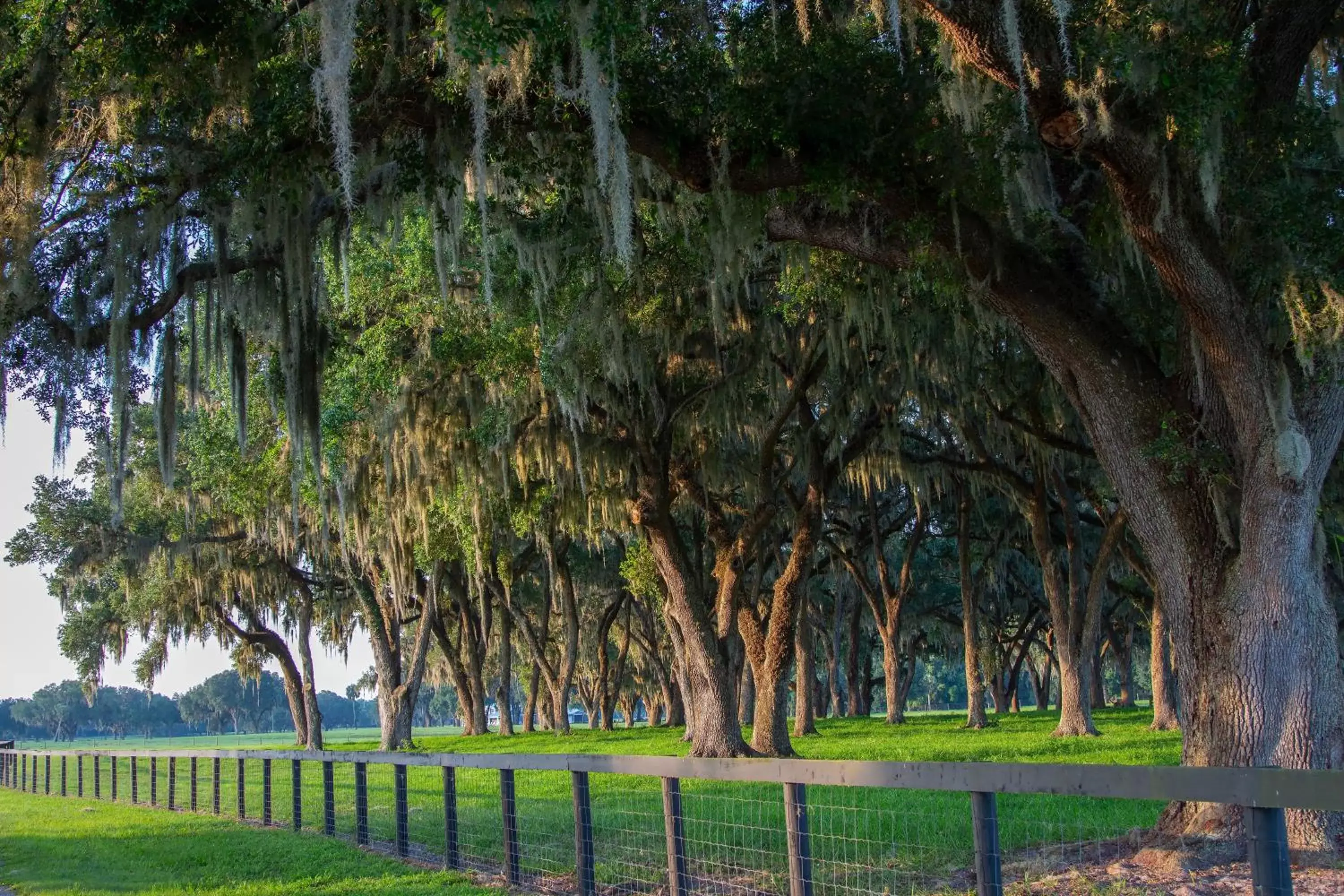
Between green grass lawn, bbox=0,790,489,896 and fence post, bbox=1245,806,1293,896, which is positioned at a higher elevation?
fence post, bbox=1245,806,1293,896

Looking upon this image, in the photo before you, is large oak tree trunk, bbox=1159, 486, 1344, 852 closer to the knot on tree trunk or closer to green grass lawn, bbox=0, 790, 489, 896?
the knot on tree trunk

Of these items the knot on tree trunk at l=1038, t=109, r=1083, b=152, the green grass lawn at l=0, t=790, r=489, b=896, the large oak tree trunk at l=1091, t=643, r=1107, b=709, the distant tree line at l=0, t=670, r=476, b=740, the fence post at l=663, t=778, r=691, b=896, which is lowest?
the distant tree line at l=0, t=670, r=476, b=740

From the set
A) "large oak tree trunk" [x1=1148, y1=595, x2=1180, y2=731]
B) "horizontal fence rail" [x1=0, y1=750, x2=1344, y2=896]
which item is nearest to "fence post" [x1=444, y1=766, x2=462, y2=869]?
"horizontal fence rail" [x1=0, y1=750, x2=1344, y2=896]

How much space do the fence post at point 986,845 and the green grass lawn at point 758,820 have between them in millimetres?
900

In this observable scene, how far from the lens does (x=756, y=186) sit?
768cm

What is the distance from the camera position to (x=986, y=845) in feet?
13.5

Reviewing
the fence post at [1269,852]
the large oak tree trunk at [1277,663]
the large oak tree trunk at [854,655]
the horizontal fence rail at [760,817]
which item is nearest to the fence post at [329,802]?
the horizontal fence rail at [760,817]

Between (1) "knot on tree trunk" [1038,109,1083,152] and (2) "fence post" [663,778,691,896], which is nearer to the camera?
(2) "fence post" [663,778,691,896]

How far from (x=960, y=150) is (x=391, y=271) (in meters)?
10.3

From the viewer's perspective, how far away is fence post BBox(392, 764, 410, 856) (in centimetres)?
863

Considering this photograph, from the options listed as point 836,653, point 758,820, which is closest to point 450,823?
point 758,820

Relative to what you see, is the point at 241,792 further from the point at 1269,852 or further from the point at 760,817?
the point at 1269,852

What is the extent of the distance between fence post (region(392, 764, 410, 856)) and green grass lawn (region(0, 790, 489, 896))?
Answer: 0.23m

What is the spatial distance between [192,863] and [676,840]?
16.5 feet
